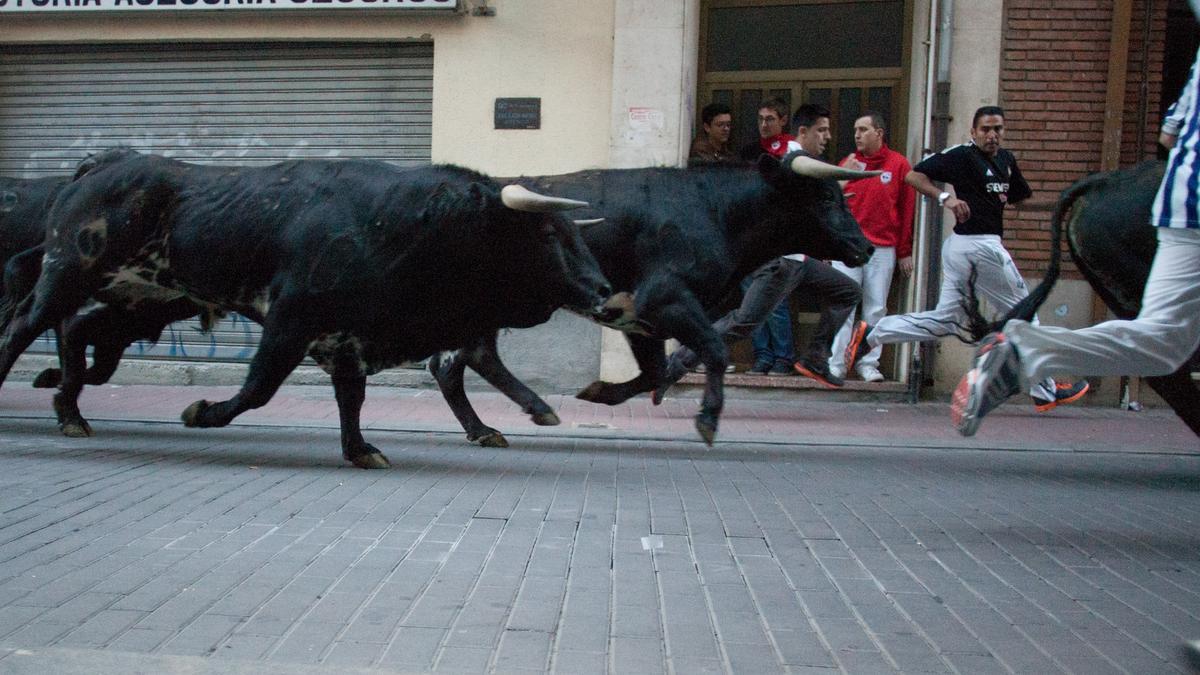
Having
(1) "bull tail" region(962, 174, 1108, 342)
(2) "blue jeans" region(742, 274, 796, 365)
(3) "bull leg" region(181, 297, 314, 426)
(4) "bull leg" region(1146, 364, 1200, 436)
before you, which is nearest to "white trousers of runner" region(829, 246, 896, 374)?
(2) "blue jeans" region(742, 274, 796, 365)

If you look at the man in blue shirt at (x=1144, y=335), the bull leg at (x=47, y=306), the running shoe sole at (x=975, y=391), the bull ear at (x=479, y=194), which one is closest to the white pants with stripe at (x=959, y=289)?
the bull ear at (x=479, y=194)

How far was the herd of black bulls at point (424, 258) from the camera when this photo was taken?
20.6 feet

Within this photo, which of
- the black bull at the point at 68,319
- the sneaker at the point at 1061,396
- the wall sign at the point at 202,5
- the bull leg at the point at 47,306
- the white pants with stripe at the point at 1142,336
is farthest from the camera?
the wall sign at the point at 202,5

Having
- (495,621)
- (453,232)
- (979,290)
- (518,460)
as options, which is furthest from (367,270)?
(979,290)

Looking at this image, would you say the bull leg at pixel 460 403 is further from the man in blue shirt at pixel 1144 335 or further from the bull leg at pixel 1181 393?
the bull leg at pixel 1181 393

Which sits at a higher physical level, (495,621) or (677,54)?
(677,54)

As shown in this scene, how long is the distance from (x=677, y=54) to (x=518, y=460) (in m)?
5.20

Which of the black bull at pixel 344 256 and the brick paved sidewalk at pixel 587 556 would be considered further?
the black bull at pixel 344 256

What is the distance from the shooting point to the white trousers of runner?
10305mm

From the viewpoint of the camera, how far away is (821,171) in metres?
7.02

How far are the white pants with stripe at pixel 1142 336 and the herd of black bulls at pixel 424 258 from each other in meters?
1.91

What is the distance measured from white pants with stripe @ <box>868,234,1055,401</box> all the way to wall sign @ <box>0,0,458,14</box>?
16.3ft

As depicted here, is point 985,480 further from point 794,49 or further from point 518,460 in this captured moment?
point 794,49

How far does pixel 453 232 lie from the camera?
246 inches
